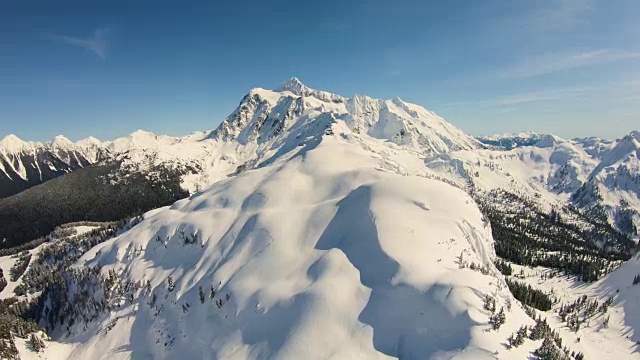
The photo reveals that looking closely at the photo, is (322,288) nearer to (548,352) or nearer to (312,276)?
(312,276)

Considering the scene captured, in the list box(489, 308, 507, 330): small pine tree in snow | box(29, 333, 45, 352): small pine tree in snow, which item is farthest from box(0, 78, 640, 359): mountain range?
box(29, 333, 45, 352): small pine tree in snow

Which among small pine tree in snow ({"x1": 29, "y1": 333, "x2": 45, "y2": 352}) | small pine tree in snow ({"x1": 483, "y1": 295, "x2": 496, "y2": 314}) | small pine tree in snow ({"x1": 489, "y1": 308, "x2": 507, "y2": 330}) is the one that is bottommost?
small pine tree in snow ({"x1": 29, "y1": 333, "x2": 45, "y2": 352})

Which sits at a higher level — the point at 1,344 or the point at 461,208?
the point at 461,208

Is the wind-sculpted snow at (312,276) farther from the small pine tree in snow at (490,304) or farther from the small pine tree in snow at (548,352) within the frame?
the small pine tree in snow at (548,352)

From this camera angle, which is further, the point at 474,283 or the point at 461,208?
the point at 461,208

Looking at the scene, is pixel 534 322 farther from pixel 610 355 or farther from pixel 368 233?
pixel 368 233

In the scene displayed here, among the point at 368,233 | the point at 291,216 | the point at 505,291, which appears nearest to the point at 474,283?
the point at 505,291

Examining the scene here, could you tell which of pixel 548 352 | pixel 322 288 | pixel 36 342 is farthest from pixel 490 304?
pixel 36 342

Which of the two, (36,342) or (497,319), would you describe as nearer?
(497,319)

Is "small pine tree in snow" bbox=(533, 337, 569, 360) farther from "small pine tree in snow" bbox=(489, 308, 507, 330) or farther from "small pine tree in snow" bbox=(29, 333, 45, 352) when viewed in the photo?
"small pine tree in snow" bbox=(29, 333, 45, 352)
